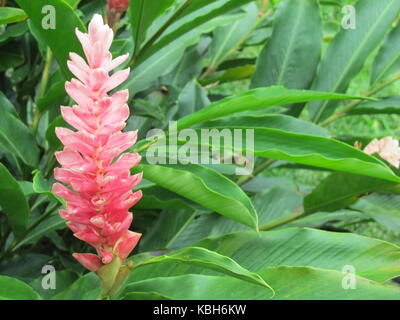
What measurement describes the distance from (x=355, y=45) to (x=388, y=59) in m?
0.12

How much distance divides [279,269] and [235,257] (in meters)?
0.15

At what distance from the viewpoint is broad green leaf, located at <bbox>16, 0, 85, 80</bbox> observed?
990 millimetres

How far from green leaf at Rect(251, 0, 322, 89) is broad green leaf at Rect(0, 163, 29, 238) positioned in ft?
2.08

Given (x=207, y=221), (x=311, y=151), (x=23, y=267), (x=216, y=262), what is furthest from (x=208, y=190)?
(x=23, y=267)

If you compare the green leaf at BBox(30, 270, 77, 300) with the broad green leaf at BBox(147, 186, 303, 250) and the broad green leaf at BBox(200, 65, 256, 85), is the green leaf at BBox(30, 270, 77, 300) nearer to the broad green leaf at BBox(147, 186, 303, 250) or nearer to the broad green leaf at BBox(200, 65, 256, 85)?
the broad green leaf at BBox(147, 186, 303, 250)

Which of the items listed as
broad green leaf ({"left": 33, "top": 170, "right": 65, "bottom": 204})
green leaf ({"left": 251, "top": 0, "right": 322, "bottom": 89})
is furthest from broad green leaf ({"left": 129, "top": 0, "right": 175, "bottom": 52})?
green leaf ({"left": 251, "top": 0, "right": 322, "bottom": 89})

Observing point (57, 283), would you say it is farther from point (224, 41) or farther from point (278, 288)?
point (224, 41)

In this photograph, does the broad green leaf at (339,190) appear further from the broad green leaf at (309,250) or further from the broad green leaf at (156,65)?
the broad green leaf at (156,65)

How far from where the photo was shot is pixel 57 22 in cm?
101

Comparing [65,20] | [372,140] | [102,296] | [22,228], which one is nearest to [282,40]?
[372,140]

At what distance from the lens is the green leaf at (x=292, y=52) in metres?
1.47
